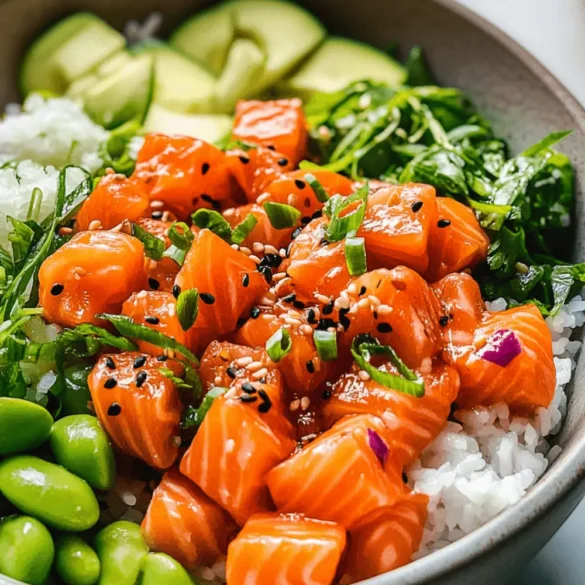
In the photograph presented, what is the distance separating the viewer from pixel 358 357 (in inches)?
89.7

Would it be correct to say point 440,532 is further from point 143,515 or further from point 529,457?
point 143,515

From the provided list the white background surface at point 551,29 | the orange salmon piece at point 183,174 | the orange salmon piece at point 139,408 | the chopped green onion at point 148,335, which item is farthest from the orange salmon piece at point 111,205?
the white background surface at point 551,29

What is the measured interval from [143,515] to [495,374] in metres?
1.15

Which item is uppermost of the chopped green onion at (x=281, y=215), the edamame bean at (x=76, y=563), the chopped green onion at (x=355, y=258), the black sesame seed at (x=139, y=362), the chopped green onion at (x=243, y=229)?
the chopped green onion at (x=355, y=258)

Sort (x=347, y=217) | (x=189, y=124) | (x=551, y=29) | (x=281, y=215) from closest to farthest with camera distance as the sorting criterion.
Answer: (x=347, y=217) < (x=281, y=215) < (x=189, y=124) < (x=551, y=29)

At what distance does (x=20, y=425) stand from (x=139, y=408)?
0.33 m

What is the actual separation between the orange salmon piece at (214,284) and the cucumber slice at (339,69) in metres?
1.72

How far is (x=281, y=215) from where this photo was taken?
109 inches

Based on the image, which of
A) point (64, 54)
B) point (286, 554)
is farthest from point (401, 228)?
point (64, 54)

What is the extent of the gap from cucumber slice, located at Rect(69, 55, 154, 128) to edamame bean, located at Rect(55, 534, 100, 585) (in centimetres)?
234

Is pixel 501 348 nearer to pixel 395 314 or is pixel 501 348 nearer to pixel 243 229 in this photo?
pixel 395 314

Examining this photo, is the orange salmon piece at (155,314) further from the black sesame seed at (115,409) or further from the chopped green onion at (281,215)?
the chopped green onion at (281,215)

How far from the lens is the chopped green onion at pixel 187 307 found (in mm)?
2371

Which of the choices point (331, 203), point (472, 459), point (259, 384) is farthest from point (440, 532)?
point (331, 203)
